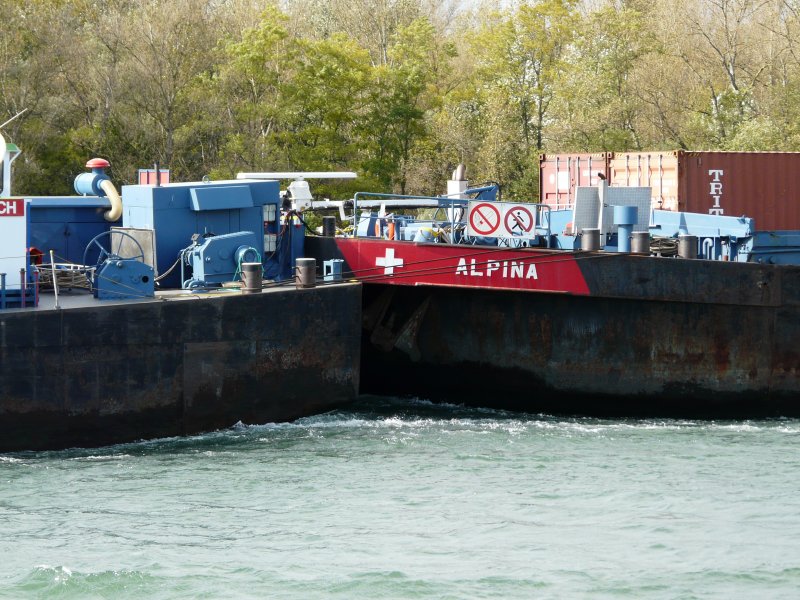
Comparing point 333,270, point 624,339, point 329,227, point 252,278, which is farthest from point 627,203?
point 252,278

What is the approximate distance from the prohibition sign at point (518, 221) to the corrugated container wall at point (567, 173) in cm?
441

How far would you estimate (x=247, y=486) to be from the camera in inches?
612

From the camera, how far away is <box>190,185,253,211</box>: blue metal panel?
1981cm

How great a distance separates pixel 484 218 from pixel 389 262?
1843 millimetres

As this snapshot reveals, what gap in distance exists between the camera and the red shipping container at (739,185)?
22188 millimetres

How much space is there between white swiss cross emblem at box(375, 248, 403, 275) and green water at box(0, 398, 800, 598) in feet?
9.60

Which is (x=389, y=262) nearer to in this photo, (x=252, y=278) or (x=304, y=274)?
(x=304, y=274)

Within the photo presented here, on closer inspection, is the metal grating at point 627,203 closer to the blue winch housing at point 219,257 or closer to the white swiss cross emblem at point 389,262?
the white swiss cross emblem at point 389,262

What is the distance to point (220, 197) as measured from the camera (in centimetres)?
1997

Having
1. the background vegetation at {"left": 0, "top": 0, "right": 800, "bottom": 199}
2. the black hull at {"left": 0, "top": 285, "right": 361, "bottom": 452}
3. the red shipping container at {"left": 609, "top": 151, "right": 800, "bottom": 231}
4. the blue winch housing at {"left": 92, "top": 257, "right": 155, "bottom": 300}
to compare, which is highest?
the background vegetation at {"left": 0, "top": 0, "right": 800, "bottom": 199}

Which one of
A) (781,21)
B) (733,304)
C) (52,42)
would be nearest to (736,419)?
(733,304)

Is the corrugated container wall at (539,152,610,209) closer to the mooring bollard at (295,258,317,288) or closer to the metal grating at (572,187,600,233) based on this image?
the metal grating at (572,187,600,233)

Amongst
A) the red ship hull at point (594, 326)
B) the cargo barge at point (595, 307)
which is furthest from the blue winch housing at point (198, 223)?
the red ship hull at point (594, 326)

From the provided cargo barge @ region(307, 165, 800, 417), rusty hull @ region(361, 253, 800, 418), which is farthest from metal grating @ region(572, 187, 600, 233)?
rusty hull @ region(361, 253, 800, 418)
